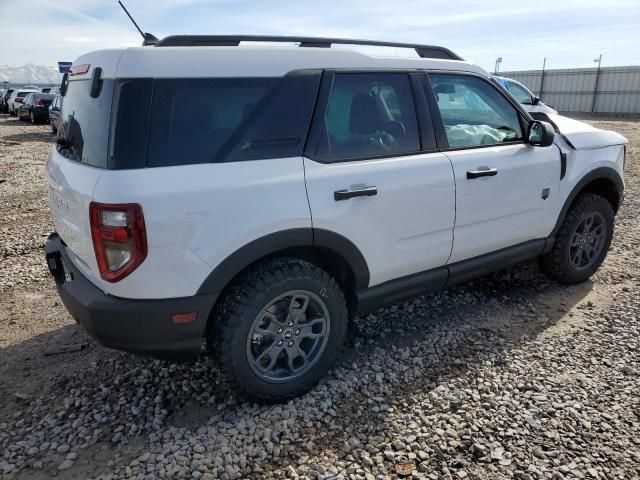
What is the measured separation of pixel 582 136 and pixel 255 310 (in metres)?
3.19

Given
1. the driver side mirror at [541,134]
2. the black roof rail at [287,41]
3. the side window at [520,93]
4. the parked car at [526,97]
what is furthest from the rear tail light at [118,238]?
the side window at [520,93]

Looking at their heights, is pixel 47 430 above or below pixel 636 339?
below

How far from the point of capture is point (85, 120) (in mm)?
2646

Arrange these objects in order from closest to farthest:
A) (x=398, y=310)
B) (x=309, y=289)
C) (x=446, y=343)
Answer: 1. (x=309, y=289)
2. (x=446, y=343)
3. (x=398, y=310)

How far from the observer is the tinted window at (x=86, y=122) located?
2.40 metres

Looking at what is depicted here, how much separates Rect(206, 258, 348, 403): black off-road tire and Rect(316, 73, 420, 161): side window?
26.5 inches

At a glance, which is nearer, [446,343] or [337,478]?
[337,478]

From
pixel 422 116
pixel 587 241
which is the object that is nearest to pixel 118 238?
pixel 422 116

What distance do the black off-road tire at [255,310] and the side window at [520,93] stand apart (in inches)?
397

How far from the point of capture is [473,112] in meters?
3.68

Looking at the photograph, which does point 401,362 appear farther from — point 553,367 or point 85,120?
point 85,120

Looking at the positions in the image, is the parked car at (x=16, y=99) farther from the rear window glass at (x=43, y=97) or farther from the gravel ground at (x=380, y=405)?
the gravel ground at (x=380, y=405)

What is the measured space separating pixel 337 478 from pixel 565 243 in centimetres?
296

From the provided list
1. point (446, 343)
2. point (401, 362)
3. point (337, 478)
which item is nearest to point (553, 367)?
point (446, 343)
